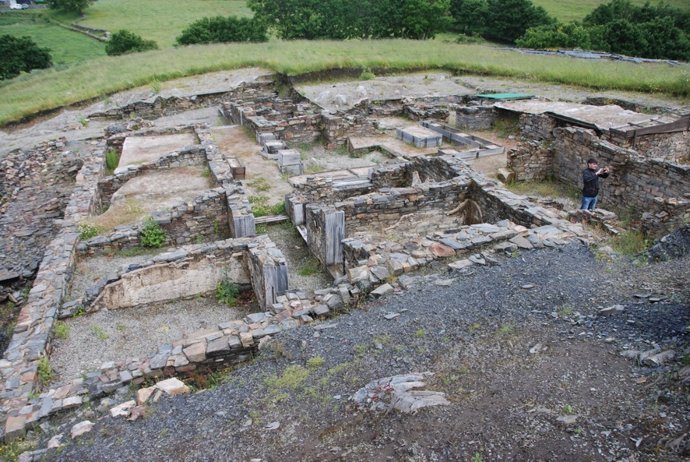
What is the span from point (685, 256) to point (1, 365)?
9.30 metres

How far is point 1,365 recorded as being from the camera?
258 inches

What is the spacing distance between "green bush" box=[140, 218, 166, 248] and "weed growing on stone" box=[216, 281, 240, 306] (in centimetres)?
214

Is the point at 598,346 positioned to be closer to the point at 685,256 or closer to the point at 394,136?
the point at 685,256

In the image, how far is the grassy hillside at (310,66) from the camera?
24203 millimetres

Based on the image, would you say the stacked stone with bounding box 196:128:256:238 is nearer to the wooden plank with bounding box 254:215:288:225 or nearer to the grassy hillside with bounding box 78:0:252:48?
the wooden plank with bounding box 254:215:288:225

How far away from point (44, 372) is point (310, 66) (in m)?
23.5

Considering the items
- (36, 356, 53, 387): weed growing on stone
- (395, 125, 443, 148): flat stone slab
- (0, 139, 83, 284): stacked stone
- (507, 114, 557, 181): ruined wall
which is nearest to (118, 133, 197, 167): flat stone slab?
(0, 139, 83, 284): stacked stone

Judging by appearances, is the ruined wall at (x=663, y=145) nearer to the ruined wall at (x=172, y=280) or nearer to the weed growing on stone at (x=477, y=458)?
the ruined wall at (x=172, y=280)

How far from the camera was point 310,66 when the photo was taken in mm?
27609

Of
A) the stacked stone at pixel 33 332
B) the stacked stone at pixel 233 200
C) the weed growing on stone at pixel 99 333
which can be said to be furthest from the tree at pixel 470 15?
the weed growing on stone at pixel 99 333

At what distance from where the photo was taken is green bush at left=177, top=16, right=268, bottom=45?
42281 millimetres

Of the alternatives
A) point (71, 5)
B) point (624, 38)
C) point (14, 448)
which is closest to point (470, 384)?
point (14, 448)

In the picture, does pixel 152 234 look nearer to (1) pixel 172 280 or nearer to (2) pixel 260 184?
(1) pixel 172 280

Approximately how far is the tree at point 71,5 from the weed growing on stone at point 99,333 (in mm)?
69763
